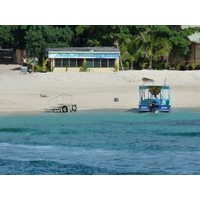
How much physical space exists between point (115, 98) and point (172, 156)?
16791mm

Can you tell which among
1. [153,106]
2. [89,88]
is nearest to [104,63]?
[89,88]

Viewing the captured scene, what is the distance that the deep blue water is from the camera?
760 inches

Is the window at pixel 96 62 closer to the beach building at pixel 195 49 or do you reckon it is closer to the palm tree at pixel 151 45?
the palm tree at pixel 151 45

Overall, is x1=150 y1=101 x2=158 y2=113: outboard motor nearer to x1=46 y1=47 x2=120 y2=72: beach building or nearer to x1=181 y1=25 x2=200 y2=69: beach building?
x1=46 y1=47 x2=120 y2=72: beach building

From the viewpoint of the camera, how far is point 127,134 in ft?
91.0

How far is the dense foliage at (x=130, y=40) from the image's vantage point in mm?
51469

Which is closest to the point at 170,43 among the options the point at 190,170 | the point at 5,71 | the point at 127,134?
the point at 5,71

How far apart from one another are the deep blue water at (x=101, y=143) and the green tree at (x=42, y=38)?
18799 millimetres

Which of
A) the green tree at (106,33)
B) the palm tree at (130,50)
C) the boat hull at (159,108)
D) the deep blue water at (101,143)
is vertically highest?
the green tree at (106,33)

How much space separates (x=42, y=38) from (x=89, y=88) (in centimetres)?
1399

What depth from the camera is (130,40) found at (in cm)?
5191

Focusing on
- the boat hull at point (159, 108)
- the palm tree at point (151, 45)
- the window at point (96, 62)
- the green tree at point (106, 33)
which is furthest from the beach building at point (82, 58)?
the boat hull at point (159, 108)
